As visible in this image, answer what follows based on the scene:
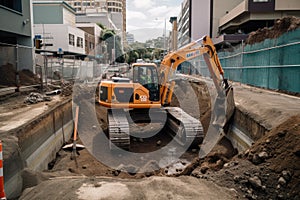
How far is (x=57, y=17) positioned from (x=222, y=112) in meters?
36.4

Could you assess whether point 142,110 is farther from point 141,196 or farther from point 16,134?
point 141,196

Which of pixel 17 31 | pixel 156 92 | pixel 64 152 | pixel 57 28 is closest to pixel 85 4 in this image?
pixel 57 28

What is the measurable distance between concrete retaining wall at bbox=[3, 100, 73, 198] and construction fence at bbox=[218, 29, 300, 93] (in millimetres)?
8520

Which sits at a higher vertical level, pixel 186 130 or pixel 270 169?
pixel 270 169

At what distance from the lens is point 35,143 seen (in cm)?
674

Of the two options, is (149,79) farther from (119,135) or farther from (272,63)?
(272,63)

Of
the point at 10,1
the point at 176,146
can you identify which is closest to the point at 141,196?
the point at 176,146

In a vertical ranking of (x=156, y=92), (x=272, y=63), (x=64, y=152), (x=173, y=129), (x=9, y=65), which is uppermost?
(x=272, y=63)

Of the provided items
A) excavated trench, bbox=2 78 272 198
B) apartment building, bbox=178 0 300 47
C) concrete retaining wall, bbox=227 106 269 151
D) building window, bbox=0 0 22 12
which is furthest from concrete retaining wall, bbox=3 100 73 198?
apartment building, bbox=178 0 300 47

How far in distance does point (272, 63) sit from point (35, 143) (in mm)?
10802

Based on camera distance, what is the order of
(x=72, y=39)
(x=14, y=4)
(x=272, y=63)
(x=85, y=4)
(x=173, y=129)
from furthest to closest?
(x=85, y=4)
(x=72, y=39)
(x=14, y=4)
(x=272, y=63)
(x=173, y=129)

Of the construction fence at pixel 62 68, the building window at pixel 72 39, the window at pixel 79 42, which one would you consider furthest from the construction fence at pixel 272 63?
the window at pixel 79 42

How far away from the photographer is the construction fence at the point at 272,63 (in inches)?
439

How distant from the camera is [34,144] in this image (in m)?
6.66
